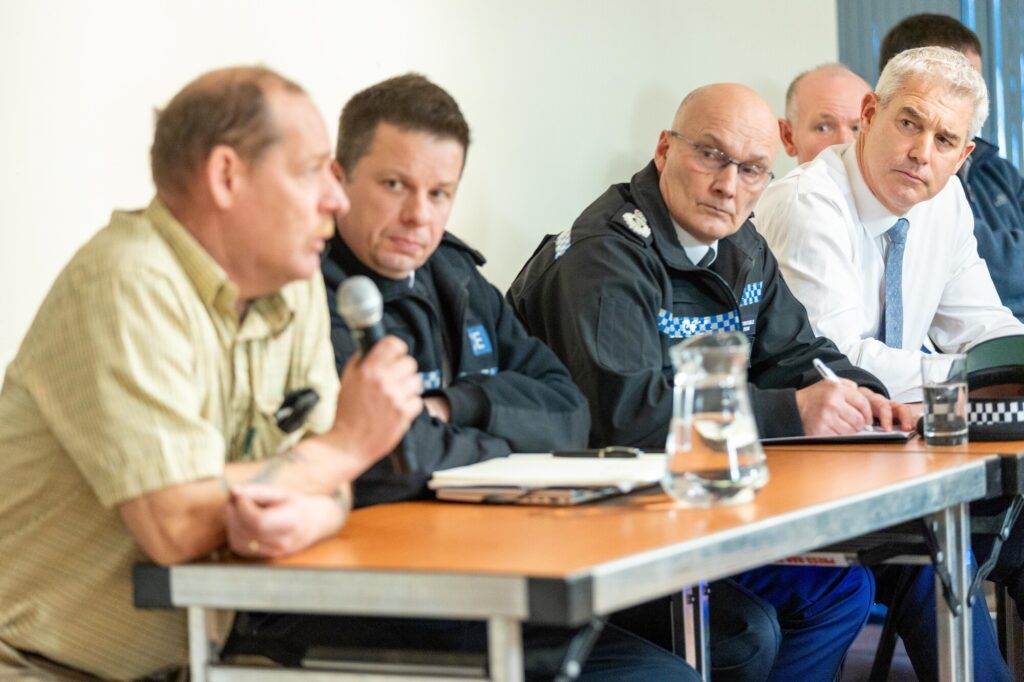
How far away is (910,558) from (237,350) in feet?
4.35

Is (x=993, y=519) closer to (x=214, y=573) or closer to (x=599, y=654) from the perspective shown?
(x=599, y=654)

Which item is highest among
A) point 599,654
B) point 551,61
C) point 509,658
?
point 551,61

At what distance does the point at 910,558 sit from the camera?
8.11 ft

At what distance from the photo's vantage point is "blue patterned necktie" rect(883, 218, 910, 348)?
143 inches

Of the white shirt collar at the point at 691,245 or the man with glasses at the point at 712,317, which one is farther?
the white shirt collar at the point at 691,245

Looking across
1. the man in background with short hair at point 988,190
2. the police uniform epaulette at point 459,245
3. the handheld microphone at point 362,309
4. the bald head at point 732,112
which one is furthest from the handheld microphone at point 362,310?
the man in background with short hair at point 988,190

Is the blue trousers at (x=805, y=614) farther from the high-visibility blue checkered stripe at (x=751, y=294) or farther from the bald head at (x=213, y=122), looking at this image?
the bald head at (x=213, y=122)

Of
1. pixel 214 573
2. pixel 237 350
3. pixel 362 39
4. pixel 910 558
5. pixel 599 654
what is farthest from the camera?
pixel 362 39

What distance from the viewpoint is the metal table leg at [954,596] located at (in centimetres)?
226

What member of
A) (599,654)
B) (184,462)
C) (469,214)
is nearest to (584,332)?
(599,654)

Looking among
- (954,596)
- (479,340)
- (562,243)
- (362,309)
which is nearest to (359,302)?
(362,309)

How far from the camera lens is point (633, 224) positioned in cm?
293

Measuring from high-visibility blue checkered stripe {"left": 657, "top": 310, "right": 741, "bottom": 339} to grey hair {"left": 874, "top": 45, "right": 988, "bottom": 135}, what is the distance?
1.05m

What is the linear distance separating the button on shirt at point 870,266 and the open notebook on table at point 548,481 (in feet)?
4.99
